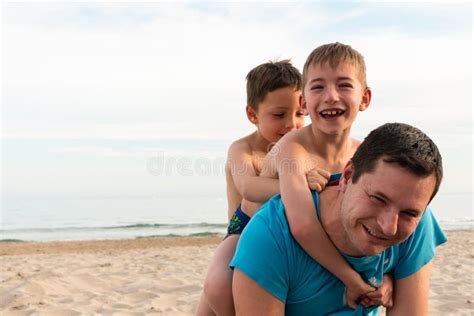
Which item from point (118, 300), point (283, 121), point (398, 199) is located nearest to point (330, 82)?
point (283, 121)

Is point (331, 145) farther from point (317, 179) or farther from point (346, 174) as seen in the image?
point (346, 174)

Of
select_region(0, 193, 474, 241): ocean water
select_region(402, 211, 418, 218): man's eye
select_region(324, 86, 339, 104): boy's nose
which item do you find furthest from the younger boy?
select_region(0, 193, 474, 241): ocean water

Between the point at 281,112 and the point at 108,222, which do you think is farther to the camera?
the point at 108,222

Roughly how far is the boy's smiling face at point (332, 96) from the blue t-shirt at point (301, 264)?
2.11 feet

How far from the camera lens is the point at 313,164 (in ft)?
10.1

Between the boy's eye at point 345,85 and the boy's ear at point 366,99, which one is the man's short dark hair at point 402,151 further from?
the boy's ear at point 366,99

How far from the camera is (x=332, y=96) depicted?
3.04 meters

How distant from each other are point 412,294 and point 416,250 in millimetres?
210

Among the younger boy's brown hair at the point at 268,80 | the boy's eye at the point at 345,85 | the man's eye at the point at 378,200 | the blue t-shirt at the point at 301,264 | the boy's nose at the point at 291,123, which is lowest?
the blue t-shirt at the point at 301,264

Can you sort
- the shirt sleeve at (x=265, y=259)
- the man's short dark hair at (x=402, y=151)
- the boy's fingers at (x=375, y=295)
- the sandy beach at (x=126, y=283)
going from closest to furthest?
the man's short dark hair at (x=402, y=151)
the shirt sleeve at (x=265, y=259)
the boy's fingers at (x=375, y=295)
the sandy beach at (x=126, y=283)

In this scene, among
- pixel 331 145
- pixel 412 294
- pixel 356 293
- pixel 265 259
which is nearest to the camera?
pixel 265 259

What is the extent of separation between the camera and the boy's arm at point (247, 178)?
3.18 meters

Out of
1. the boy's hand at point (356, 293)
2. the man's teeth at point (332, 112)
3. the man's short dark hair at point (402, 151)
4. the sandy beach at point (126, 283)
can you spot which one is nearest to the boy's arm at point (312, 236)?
the boy's hand at point (356, 293)

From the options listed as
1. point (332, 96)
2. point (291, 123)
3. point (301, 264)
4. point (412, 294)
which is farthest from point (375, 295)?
point (291, 123)
